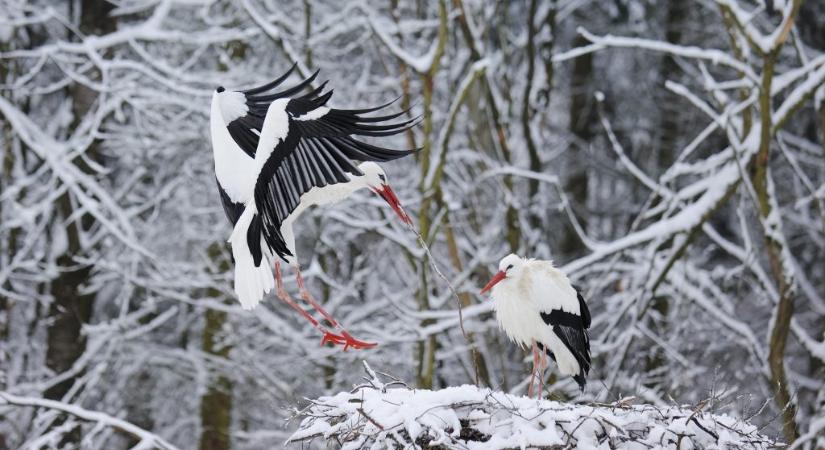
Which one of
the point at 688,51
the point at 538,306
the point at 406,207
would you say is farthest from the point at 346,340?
the point at 406,207

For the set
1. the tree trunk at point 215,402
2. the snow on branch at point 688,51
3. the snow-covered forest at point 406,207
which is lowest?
the tree trunk at point 215,402

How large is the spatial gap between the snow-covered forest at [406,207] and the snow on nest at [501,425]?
2.75 m

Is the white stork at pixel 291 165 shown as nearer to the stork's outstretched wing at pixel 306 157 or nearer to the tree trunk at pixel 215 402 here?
the stork's outstretched wing at pixel 306 157

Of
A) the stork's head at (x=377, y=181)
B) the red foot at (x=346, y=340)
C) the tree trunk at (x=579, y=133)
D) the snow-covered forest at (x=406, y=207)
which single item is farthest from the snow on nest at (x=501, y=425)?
the tree trunk at (x=579, y=133)

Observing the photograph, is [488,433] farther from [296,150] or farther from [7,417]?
[7,417]

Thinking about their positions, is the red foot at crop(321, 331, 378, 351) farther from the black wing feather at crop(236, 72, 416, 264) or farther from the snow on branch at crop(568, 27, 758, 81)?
the snow on branch at crop(568, 27, 758, 81)

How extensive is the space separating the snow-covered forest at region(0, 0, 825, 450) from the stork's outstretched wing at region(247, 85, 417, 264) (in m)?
2.69

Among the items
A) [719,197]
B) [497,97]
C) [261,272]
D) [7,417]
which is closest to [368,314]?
[497,97]

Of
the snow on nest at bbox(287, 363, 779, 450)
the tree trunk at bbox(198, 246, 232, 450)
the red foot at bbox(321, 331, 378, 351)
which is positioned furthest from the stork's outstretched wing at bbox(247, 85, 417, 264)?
the tree trunk at bbox(198, 246, 232, 450)

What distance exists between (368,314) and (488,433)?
629 cm

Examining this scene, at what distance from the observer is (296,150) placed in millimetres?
4312

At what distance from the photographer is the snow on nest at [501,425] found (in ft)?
11.8

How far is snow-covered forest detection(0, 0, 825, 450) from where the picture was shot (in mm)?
7199

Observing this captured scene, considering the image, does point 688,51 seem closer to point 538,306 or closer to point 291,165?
point 538,306
